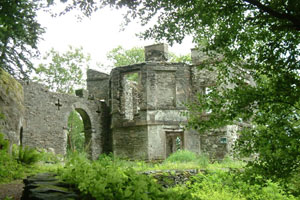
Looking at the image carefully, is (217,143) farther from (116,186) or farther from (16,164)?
(116,186)

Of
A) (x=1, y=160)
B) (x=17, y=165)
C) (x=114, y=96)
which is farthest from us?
(x=114, y=96)

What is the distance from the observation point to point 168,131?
57.7ft

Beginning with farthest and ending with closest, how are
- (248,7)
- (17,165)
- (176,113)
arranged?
(176,113) → (17,165) → (248,7)

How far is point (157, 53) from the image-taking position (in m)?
19.4

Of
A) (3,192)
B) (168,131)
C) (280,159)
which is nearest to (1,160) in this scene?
(3,192)

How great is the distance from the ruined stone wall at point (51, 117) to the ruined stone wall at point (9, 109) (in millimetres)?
4382

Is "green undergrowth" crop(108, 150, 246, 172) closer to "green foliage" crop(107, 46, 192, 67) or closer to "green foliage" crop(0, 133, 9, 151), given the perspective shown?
"green foliage" crop(0, 133, 9, 151)

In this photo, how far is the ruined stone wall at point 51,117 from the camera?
1516 cm

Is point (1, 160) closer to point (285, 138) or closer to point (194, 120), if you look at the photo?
point (194, 120)

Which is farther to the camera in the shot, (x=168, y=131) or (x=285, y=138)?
(x=168, y=131)

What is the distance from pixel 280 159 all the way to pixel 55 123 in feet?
44.5

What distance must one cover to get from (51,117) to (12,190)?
9545mm

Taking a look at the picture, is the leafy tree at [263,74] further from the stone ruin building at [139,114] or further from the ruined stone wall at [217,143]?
the ruined stone wall at [217,143]

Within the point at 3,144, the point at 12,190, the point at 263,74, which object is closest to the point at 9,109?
the point at 3,144
